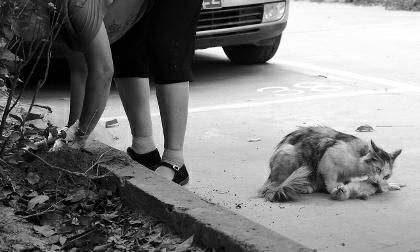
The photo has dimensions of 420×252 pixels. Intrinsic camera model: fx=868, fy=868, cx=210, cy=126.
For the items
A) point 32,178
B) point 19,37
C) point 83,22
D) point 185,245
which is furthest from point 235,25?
point 185,245

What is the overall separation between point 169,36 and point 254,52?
489cm

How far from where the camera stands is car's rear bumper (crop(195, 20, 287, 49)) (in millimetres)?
8242

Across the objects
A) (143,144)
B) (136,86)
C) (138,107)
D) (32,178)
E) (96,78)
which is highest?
(96,78)

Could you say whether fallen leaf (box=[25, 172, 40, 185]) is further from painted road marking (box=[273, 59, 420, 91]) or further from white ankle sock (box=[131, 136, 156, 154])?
painted road marking (box=[273, 59, 420, 91])

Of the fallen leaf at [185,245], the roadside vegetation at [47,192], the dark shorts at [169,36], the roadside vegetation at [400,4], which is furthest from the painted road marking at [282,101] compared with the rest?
the roadside vegetation at [400,4]

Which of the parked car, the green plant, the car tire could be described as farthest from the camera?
the car tire

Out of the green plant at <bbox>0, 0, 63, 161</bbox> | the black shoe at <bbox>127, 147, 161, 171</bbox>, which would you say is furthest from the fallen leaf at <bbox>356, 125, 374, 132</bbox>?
the green plant at <bbox>0, 0, 63, 161</bbox>

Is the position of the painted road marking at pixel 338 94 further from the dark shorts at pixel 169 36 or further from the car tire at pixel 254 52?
the dark shorts at pixel 169 36

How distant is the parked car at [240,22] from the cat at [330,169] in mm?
3698

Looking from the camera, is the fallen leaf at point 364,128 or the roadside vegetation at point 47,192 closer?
the roadside vegetation at point 47,192

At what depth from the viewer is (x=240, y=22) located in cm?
845

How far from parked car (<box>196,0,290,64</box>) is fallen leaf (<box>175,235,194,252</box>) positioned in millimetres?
4965

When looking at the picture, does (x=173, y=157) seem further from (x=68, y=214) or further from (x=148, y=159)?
(x=68, y=214)

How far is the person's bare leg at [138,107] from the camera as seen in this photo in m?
4.79
